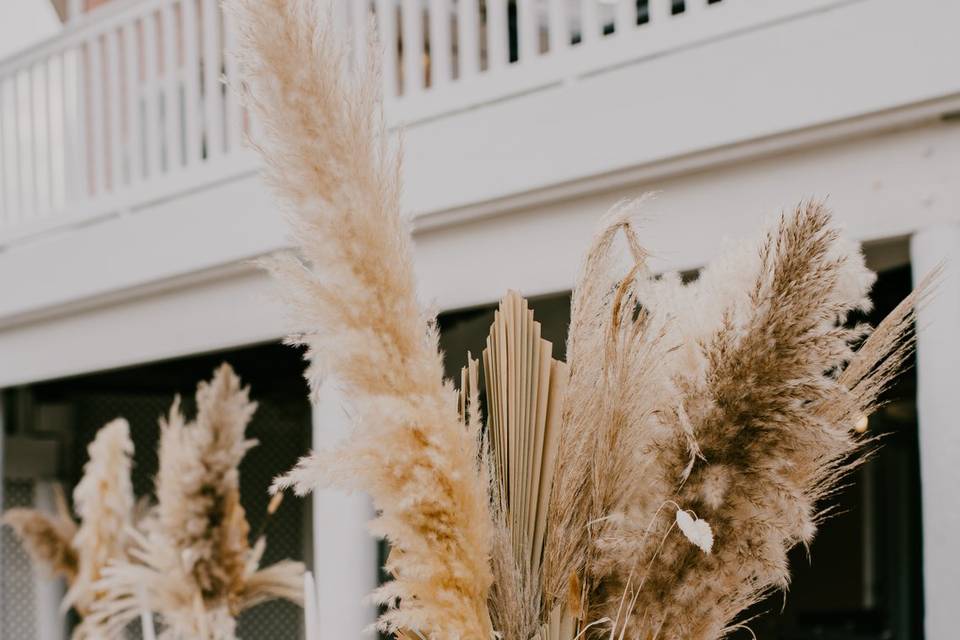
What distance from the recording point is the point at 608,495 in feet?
3.73

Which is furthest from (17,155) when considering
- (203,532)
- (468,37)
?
(203,532)

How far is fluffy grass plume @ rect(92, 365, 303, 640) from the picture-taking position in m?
3.21

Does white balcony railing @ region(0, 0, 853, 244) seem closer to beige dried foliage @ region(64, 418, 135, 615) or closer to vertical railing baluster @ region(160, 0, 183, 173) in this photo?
vertical railing baluster @ region(160, 0, 183, 173)

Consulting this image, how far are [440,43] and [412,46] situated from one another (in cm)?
13

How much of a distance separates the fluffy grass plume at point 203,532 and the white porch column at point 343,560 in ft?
1.20

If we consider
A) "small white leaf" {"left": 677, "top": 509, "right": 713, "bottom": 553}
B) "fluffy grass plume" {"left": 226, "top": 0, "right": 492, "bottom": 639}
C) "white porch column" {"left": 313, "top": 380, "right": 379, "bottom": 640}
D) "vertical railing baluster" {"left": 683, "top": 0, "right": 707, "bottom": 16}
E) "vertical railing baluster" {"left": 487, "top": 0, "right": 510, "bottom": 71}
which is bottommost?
"white porch column" {"left": 313, "top": 380, "right": 379, "bottom": 640}

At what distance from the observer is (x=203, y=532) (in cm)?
321

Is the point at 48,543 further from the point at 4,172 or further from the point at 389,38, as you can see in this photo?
the point at 389,38

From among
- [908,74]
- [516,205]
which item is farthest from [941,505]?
[516,205]

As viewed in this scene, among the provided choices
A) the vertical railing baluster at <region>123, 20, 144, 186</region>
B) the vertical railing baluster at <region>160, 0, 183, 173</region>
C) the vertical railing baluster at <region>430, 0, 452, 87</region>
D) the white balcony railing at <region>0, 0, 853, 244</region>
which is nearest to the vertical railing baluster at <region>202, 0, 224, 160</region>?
the white balcony railing at <region>0, 0, 853, 244</region>

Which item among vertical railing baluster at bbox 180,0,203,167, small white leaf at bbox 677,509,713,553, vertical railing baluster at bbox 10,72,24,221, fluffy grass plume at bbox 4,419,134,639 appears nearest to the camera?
small white leaf at bbox 677,509,713,553

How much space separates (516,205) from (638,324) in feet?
7.25

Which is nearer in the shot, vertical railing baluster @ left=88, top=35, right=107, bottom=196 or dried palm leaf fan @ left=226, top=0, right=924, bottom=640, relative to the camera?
dried palm leaf fan @ left=226, top=0, right=924, bottom=640

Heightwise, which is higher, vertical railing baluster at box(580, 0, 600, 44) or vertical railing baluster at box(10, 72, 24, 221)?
vertical railing baluster at box(10, 72, 24, 221)
